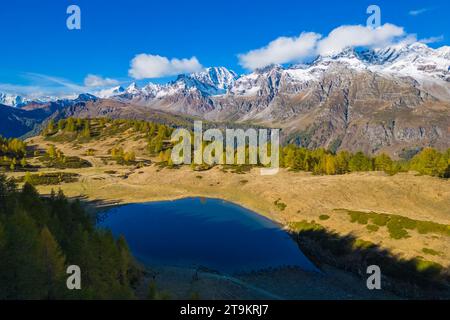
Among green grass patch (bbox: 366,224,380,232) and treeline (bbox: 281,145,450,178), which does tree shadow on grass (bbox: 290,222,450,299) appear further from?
treeline (bbox: 281,145,450,178)

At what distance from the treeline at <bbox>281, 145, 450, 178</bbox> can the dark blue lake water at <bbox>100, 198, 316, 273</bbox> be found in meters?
41.7

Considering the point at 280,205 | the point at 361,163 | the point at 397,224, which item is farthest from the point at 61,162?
the point at 397,224

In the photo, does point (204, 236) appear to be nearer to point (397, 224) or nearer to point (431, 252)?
point (397, 224)

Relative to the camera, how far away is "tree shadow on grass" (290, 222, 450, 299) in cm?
4766

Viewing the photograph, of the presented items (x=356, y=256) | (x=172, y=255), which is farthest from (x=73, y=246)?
(x=356, y=256)

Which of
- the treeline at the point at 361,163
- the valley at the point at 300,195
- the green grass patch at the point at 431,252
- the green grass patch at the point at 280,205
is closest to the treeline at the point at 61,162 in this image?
the valley at the point at 300,195

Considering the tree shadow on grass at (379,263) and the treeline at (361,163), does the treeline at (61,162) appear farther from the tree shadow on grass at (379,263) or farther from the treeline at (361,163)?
the tree shadow on grass at (379,263)

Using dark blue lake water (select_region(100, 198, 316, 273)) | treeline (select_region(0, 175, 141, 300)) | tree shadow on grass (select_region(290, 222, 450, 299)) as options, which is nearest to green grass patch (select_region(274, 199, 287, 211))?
dark blue lake water (select_region(100, 198, 316, 273))

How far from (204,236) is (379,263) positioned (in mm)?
33262

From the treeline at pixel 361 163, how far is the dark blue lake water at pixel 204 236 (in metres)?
Answer: 41.7

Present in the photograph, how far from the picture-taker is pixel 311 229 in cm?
7131

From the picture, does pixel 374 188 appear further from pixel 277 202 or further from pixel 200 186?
pixel 200 186

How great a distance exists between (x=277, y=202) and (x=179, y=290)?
183 ft

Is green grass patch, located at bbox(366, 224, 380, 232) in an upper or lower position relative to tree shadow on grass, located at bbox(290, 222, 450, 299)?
upper
